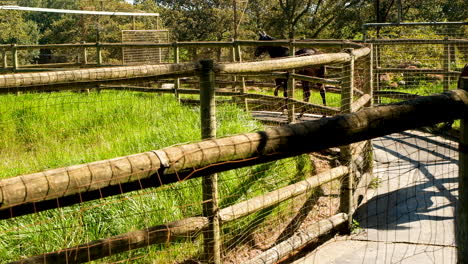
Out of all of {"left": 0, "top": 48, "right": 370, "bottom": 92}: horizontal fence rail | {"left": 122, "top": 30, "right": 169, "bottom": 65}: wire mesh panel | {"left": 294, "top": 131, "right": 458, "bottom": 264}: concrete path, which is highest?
{"left": 122, "top": 30, "right": 169, "bottom": 65}: wire mesh panel

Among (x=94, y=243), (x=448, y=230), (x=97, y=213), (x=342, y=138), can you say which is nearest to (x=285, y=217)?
(x=448, y=230)

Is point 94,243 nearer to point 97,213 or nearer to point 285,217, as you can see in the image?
point 97,213

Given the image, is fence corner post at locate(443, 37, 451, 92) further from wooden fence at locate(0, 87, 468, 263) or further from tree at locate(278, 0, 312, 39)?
tree at locate(278, 0, 312, 39)

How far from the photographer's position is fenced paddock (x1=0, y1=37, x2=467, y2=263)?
5.64 feet

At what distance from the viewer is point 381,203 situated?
5.69 metres

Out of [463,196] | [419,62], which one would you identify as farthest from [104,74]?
[419,62]

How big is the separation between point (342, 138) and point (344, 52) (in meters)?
3.14

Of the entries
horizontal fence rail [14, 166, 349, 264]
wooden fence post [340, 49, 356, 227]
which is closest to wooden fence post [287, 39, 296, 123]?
wooden fence post [340, 49, 356, 227]

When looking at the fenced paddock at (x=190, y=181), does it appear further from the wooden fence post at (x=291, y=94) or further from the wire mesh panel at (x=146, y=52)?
the wire mesh panel at (x=146, y=52)

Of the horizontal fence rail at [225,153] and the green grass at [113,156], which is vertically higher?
the horizontal fence rail at [225,153]

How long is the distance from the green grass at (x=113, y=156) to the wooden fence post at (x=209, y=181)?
17cm

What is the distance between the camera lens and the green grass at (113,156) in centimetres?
384

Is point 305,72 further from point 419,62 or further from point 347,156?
point 347,156

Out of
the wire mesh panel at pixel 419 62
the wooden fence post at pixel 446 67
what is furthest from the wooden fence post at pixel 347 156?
the wooden fence post at pixel 446 67
